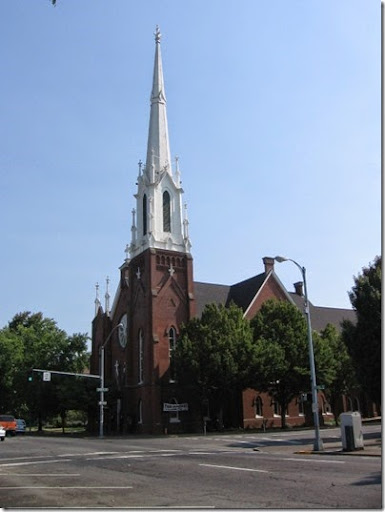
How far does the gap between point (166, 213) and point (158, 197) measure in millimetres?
1787

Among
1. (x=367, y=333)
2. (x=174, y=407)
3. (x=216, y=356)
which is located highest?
(x=367, y=333)

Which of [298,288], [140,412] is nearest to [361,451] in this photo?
[140,412]

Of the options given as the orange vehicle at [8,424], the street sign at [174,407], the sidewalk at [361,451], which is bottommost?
the orange vehicle at [8,424]

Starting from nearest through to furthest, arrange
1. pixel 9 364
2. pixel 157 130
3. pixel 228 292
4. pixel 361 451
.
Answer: pixel 361 451, pixel 157 130, pixel 228 292, pixel 9 364

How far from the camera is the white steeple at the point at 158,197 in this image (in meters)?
55.2

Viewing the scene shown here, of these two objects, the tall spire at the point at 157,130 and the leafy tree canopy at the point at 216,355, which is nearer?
the leafy tree canopy at the point at 216,355

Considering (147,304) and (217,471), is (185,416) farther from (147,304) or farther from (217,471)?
(217,471)

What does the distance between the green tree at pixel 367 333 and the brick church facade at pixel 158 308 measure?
21.5m

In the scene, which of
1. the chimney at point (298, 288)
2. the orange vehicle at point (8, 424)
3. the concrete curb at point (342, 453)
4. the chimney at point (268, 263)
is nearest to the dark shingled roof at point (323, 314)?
the chimney at point (298, 288)

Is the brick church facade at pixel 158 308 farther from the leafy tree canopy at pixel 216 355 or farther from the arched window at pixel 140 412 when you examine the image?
the leafy tree canopy at pixel 216 355

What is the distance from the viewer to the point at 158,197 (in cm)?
5694

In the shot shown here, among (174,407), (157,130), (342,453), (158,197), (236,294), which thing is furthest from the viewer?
(236,294)

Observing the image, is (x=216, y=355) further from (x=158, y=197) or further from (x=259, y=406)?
(x=158, y=197)

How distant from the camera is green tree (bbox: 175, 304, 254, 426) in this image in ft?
144
